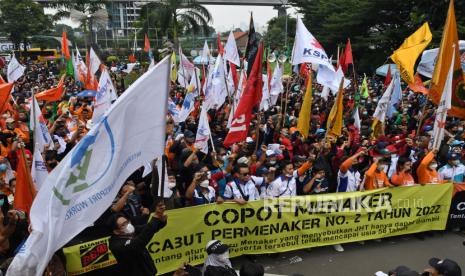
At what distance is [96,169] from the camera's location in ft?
9.78

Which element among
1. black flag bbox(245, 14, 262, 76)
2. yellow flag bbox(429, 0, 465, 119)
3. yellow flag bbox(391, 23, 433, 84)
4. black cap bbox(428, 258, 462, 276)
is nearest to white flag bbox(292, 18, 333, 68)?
black flag bbox(245, 14, 262, 76)

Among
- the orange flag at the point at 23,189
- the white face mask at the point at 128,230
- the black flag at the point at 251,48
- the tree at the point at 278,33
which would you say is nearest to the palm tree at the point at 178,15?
the tree at the point at 278,33

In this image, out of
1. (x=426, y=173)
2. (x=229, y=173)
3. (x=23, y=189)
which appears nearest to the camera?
(x=23, y=189)

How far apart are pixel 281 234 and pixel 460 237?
3.07 metres

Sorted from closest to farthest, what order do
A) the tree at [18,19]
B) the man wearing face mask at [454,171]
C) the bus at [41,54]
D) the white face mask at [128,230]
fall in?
1. the white face mask at [128,230]
2. the man wearing face mask at [454,171]
3. the tree at [18,19]
4. the bus at [41,54]

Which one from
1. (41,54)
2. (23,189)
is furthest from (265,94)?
(41,54)

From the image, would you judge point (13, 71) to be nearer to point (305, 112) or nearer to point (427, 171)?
point (305, 112)

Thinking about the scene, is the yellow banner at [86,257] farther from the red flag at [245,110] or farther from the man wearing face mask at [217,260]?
the red flag at [245,110]

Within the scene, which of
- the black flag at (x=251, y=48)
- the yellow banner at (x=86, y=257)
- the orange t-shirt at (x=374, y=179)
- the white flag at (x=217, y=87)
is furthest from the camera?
the white flag at (x=217, y=87)

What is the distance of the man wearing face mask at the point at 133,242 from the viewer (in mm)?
3580

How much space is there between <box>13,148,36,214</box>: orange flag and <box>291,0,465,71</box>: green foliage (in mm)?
22928

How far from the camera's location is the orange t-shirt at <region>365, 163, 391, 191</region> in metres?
6.32

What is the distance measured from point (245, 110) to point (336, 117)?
1782 millimetres

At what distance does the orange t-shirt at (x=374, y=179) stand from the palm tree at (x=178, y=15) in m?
24.6
